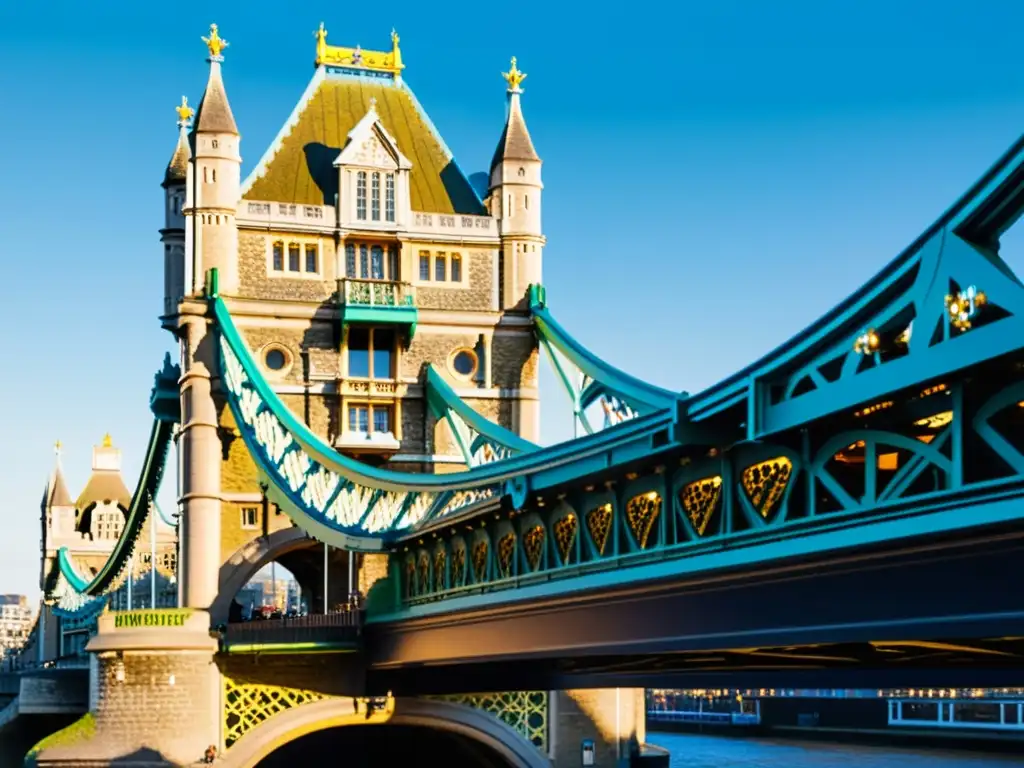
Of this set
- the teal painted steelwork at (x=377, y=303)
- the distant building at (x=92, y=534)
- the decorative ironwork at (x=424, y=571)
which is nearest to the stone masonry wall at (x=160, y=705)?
the decorative ironwork at (x=424, y=571)

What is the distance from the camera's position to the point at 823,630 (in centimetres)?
2602

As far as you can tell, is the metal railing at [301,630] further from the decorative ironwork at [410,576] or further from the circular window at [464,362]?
the circular window at [464,362]

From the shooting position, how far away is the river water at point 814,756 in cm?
9912

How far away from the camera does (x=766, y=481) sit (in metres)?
28.3

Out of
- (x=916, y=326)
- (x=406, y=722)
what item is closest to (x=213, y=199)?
(x=406, y=722)

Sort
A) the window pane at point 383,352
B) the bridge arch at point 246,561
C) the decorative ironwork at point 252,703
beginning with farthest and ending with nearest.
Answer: the window pane at point 383,352
the bridge arch at point 246,561
the decorative ironwork at point 252,703

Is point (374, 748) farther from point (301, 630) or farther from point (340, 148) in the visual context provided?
point (340, 148)

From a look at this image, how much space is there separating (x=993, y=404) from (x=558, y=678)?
24.2 metres

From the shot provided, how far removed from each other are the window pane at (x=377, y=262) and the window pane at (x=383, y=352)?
6.37ft

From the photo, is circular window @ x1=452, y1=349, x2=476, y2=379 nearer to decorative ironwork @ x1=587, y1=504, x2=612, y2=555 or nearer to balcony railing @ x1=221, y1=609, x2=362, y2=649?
balcony railing @ x1=221, y1=609, x2=362, y2=649

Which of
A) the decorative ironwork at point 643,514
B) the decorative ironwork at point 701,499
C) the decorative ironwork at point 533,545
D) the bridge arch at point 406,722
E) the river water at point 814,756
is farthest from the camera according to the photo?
the river water at point 814,756

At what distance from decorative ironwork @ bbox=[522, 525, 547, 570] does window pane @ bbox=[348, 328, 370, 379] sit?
78.3 ft

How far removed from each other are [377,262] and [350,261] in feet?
3.06

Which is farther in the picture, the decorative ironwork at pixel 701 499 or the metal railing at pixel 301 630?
the metal railing at pixel 301 630
